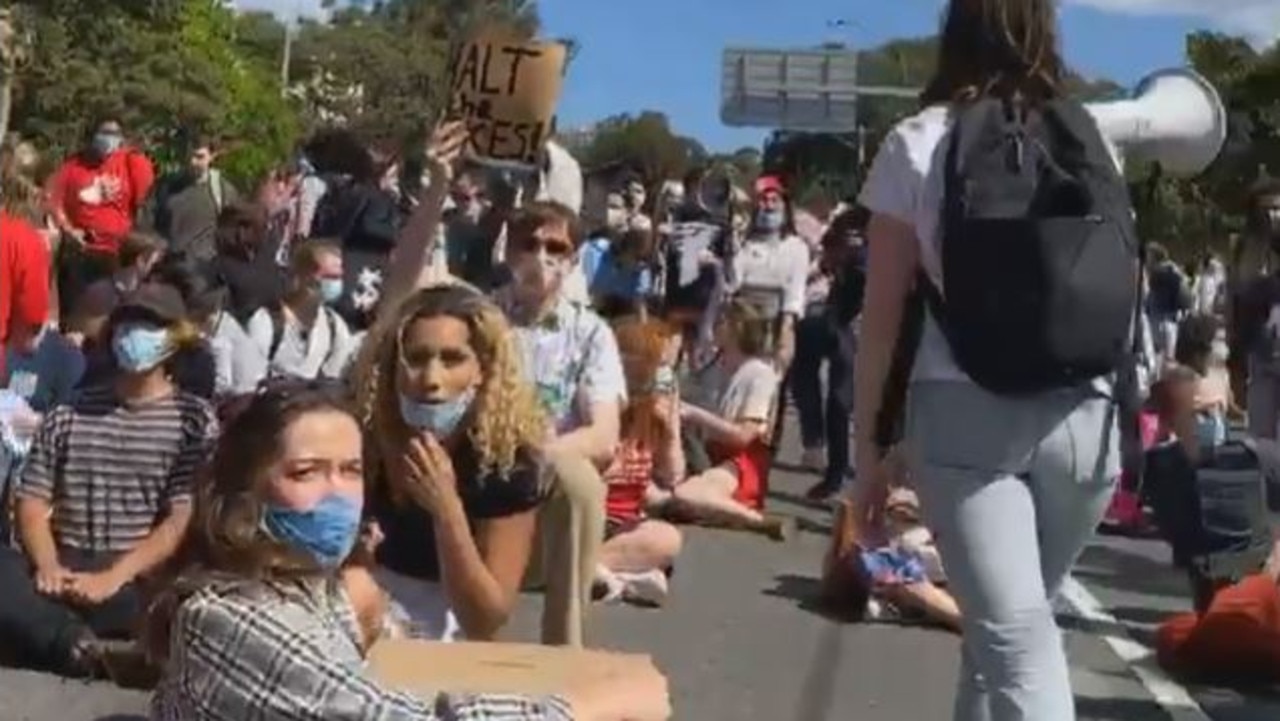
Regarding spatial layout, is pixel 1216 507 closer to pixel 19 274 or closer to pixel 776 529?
pixel 776 529

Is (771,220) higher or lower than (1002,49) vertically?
lower

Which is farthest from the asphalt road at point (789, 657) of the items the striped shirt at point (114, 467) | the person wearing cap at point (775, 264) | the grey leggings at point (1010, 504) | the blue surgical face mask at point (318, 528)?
the person wearing cap at point (775, 264)

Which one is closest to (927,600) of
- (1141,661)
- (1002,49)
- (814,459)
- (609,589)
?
(1141,661)

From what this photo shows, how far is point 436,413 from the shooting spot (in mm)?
6039

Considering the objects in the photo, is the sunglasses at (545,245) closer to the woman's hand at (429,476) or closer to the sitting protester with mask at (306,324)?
the sitting protester with mask at (306,324)

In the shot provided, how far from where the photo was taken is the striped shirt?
25.8ft

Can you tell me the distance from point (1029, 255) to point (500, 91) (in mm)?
4177

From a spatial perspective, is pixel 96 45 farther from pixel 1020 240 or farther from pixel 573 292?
pixel 1020 240

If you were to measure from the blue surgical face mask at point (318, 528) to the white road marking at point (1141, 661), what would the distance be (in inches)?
201

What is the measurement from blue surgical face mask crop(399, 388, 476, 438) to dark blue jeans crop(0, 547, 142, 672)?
2089 mm

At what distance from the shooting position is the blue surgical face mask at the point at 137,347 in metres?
7.95

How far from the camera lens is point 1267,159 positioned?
165 ft

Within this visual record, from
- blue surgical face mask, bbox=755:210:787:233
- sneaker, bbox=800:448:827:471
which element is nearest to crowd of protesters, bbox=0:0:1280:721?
sneaker, bbox=800:448:827:471

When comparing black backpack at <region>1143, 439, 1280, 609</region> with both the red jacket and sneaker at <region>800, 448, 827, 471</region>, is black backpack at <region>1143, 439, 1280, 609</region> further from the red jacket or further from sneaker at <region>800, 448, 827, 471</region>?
sneaker at <region>800, 448, 827, 471</region>
